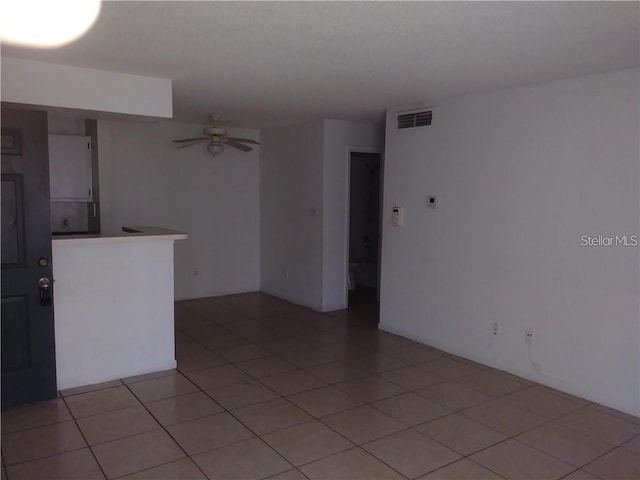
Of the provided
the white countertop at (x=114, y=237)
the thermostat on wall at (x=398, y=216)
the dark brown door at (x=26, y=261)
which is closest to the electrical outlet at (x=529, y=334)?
the thermostat on wall at (x=398, y=216)

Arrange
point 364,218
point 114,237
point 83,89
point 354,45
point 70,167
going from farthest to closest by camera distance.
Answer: point 364,218, point 70,167, point 114,237, point 83,89, point 354,45

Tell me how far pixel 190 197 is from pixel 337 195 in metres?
1.95

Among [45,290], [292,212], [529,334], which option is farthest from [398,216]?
[45,290]

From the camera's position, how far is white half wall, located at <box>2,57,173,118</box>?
324 cm

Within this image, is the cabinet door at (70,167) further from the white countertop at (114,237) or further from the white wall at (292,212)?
the white wall at (292,212)

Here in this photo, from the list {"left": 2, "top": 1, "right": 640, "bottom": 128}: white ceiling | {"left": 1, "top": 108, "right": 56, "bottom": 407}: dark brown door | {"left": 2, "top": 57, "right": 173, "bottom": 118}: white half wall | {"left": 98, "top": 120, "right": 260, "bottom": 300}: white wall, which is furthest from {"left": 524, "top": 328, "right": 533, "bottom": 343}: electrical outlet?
{"left": 98, "top": 120, "right": 260, "bottom": 300}: white wall

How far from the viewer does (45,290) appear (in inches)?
132

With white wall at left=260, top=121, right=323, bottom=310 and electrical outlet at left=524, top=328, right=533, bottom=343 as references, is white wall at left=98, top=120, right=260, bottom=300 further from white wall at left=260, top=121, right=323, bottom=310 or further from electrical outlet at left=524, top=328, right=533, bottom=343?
electrical outlet at left=524, top=328, right=533, bottom=343

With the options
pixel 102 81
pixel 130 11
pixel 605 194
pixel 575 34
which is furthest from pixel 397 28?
pixel 102 81

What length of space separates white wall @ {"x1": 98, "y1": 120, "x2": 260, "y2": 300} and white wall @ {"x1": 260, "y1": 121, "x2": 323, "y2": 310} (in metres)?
0.22

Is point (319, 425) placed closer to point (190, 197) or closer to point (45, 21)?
point (45, 21)

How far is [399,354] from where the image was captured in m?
4.48

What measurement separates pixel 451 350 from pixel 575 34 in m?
2.83

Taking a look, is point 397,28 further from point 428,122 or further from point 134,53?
point 428,122
